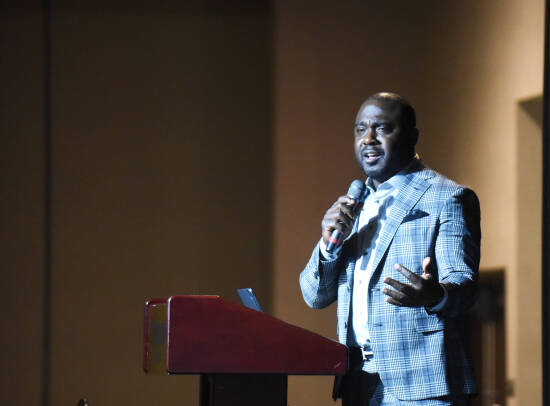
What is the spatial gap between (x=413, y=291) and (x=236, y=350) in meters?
0.40

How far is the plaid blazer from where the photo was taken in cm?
186

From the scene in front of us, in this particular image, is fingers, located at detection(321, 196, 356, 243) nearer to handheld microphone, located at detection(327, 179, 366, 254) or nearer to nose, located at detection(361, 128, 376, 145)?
handheld microphone, located at detection(327, 179, 366, 254)

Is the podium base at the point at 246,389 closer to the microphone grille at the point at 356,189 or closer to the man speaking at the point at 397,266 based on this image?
the man speaking at the point at 397,266

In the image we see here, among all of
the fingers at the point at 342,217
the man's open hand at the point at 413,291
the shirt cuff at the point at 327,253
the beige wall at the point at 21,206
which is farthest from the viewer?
the beige wall at the point at 21,206

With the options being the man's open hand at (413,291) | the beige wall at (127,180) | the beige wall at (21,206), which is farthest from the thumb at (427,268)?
the beige wall at (21,206)

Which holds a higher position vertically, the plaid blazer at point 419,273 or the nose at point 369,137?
the nose at point 369,137

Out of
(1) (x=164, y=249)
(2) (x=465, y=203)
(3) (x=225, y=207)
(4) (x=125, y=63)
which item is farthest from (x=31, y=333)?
(2) (x=465, y=203)

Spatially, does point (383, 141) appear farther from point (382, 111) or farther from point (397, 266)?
point (397, 266)

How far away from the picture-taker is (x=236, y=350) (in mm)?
1763

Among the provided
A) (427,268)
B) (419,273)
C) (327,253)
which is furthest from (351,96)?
(427,268)

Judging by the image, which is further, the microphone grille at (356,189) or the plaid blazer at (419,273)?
the microphone grille at (356,189)

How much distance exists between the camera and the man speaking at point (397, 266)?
187cm

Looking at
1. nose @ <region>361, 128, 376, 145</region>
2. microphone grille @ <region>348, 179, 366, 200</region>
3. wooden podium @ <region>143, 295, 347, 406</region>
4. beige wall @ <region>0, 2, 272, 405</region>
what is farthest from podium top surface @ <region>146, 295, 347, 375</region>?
beige wall @ <region>0, 2, 272, 405</region>

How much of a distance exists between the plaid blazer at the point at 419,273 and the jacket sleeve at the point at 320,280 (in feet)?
0.38
